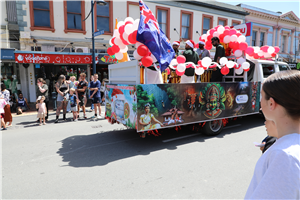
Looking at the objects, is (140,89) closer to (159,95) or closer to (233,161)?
(159,95)

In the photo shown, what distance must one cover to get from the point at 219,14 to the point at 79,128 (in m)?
16.6

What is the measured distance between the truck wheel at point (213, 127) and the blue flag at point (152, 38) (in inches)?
86.6

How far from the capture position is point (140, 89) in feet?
14.2

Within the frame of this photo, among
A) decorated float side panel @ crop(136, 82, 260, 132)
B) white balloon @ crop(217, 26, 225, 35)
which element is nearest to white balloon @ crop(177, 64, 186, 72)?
decorated float side panel @ crop(136, 82, 260, 132)

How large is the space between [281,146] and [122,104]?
4232mm

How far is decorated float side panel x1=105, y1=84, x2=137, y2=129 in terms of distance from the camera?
4.50 meters

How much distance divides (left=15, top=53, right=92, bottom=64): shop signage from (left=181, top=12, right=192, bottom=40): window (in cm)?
832

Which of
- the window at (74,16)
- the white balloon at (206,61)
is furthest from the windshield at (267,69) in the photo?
the window at (74,16)

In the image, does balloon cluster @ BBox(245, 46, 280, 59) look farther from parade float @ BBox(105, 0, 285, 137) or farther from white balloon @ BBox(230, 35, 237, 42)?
white balloon @ BBox(230, 35, 237, 42)

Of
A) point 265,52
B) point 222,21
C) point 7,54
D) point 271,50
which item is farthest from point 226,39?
point 222,21

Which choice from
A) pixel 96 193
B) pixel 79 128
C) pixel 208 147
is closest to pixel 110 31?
pixel 79 128

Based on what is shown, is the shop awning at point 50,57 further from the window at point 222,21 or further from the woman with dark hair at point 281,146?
the window at point 222,21

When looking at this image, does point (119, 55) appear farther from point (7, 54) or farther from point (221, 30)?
point (7, 54)

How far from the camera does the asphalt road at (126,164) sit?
3.14 metres
